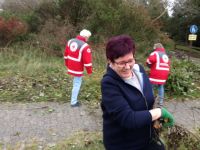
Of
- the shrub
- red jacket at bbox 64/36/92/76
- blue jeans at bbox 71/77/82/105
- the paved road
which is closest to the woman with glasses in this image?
the paved road

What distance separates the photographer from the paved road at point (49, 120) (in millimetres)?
5703

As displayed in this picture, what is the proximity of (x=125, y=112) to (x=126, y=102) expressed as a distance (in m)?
0.08

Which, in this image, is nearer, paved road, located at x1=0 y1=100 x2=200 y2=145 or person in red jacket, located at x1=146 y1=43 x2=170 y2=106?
paved road, located at x1=0 y1=100 x2=200 y2=145

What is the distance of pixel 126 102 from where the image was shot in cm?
244

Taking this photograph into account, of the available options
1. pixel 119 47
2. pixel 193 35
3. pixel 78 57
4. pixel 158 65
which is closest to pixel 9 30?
pixel 78 57

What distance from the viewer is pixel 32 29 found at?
1767cm

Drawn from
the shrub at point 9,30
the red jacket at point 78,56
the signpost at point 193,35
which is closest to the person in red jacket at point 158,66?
the red jacket at point 78,56

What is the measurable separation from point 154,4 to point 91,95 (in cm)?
1511

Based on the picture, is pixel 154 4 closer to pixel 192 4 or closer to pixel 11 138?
pixel 192 4

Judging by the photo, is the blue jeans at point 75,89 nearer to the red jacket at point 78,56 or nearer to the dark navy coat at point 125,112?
the red jacket at point 78,56

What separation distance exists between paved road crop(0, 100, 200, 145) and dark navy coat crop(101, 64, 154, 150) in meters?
2.76

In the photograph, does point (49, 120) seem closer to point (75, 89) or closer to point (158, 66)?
point (75, 89)

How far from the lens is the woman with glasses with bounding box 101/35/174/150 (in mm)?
2406

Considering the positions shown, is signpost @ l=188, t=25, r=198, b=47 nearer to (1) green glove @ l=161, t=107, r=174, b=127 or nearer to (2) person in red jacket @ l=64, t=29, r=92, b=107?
(2) person in red jacket @ l=64, t=29, r=92, b=107
